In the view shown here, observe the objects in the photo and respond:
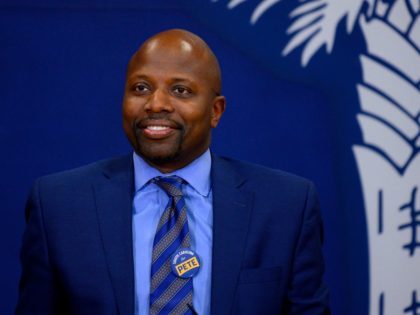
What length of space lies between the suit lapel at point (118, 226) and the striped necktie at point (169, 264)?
53mm

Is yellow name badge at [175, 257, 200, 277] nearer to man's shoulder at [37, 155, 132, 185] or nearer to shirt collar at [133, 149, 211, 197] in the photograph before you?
shirt collar at [133, 149, 211, 197]

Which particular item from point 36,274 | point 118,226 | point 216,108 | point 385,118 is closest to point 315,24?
point 385,118

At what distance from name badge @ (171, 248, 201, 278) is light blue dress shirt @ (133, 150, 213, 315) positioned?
0.9 inches

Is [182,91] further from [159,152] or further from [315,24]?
[315,24]

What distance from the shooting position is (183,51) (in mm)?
1712

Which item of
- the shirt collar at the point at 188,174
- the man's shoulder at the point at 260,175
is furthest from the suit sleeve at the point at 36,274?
the man's shoulder at the point at 260,175

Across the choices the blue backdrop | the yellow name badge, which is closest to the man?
the yellow name badge

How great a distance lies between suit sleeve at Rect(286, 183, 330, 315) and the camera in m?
1.67

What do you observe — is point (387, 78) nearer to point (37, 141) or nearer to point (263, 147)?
point (263, 147)

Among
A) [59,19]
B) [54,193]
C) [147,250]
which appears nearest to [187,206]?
[147,250]

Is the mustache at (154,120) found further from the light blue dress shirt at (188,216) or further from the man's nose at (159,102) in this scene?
the light blue dress shirt at (188,216)

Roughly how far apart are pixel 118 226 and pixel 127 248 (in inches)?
2.3

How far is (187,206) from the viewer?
1711 mm

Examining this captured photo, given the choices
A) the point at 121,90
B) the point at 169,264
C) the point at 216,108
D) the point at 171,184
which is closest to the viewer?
the point at 169,264
